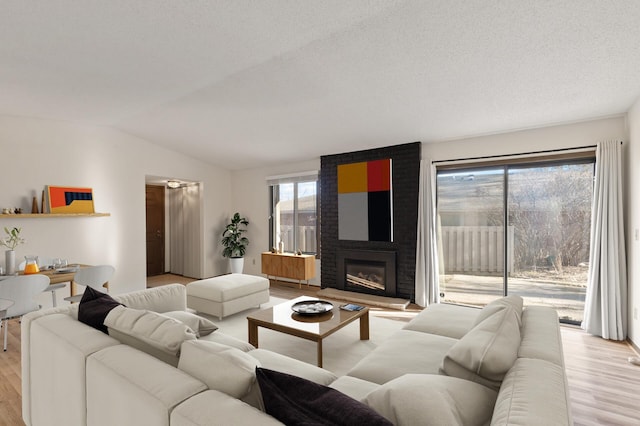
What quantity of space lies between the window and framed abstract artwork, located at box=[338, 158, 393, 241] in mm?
692

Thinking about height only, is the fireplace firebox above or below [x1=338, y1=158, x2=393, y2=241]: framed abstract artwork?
below

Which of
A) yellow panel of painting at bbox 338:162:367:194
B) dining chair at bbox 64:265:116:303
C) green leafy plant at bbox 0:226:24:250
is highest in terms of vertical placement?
yellow panel of painting at bbox 338:162:367:194

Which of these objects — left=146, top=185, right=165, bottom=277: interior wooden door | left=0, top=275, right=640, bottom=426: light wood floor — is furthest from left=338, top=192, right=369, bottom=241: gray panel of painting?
left=146, top=185, right=165, bottom=277: interior wooden door

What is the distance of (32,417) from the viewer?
6.14 feet

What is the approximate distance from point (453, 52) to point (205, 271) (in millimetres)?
5916

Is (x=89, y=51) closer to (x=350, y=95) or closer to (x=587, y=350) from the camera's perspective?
(x=350, y=95)

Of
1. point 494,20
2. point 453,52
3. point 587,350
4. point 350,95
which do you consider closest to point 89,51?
point 350,95

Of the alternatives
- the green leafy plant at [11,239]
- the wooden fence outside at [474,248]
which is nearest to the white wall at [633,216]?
the wooden fence outside at [474,248]

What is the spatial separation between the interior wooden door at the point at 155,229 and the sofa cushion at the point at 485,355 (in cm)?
752

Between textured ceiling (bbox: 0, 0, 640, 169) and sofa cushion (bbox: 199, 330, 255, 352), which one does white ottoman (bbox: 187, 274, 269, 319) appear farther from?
textured ceiling (bbox: 0, 0, 640, 169)

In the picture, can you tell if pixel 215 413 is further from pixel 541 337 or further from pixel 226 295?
pixel 226 295

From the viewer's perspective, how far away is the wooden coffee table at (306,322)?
2.68m

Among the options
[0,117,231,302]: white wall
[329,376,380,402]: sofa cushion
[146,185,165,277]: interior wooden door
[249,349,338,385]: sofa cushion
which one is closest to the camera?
[329,376,380,402]: sofa cushion

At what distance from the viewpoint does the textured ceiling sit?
2.28m
